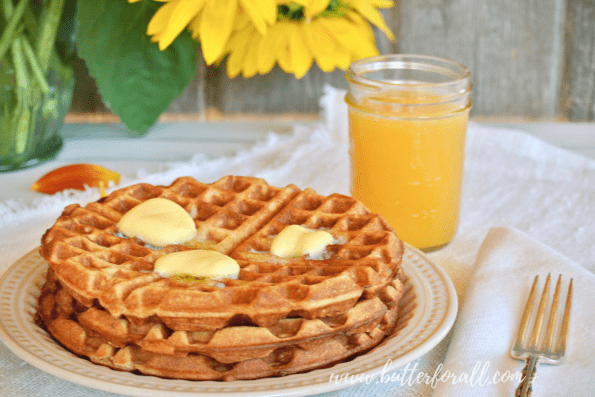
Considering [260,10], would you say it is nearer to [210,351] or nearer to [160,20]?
[160,20]

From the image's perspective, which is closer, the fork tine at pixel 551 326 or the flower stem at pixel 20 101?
the fork tine at pixel 551 326

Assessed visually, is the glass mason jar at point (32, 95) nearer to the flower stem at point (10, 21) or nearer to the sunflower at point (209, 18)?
the flower stem at point (10, 21)

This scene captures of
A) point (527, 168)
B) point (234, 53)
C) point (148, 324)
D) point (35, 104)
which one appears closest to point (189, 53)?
point (234, 53)

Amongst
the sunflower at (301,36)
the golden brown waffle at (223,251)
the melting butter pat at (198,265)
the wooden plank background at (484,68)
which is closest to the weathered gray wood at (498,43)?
the wooden plank background at (484,68)

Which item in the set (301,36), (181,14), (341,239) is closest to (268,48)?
(301,36)

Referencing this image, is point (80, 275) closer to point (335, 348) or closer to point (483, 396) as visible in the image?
point (335, 348)

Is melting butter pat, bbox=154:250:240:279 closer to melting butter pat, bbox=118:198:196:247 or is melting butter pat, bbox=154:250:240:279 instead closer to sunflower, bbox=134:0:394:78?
melting butter pat, bbox=118:198:196:247
